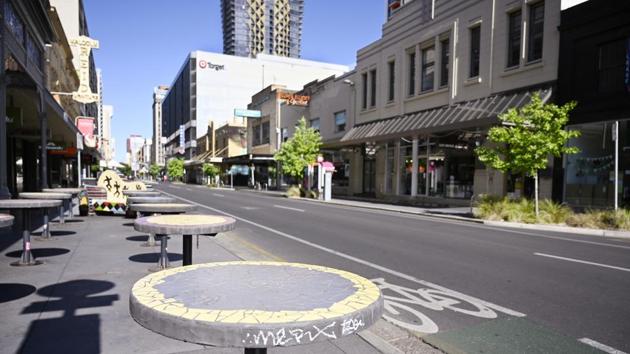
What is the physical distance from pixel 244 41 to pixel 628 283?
175 metres

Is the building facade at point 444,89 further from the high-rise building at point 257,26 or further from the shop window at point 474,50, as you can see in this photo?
the high-rise building at point 257,26

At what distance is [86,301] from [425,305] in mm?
4101

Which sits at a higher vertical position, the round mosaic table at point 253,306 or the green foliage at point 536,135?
the green foliage at point 536,135

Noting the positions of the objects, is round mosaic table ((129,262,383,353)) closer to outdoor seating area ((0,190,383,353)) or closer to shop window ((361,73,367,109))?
outdoor seating area ((0,190,383,353))

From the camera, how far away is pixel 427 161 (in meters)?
25.2

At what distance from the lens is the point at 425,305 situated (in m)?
5.16

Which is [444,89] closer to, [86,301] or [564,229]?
[564,229]

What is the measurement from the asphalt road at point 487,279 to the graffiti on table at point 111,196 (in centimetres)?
483

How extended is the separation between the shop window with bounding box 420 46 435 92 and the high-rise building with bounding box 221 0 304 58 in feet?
480

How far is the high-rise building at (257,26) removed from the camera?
16538cm

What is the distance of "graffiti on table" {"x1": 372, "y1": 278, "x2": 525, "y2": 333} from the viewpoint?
4557mm

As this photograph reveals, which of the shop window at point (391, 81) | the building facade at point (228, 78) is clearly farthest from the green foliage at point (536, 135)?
the building facade at point (228, 78)

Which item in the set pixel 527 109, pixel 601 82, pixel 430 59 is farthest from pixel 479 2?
pixel 527 109

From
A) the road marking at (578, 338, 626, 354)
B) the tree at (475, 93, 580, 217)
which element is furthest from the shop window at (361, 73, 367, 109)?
the road marking at (578, 338, 626, 354)
